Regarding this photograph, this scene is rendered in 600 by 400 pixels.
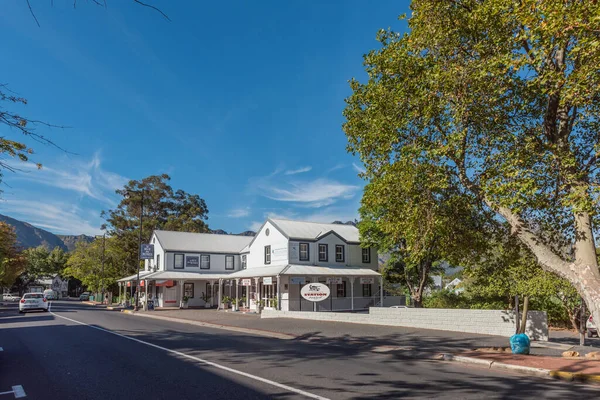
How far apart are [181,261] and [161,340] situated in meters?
31.5

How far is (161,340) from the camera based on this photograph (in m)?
16.9

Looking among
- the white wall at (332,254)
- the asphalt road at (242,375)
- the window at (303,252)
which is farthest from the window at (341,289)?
the asphalt road at (242,375)

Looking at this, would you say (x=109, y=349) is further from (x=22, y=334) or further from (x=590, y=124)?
(x=590, y=124)

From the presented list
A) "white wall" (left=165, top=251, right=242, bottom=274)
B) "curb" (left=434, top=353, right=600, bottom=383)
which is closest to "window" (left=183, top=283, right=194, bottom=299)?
"white wall" (left=165, top=251, right=242, bottom=274)

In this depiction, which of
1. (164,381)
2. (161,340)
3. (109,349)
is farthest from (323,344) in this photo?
(164,381)

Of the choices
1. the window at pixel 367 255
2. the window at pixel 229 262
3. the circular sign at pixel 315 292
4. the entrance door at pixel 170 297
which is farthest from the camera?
the window at pixel 229 262

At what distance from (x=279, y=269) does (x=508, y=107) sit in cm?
2454

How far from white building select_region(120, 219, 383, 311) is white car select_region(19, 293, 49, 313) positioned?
837 centimetres

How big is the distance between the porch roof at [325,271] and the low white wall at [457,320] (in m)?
8.83

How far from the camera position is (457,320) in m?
19.0

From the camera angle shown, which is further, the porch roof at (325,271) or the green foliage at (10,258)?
the green foliage at (10,258)

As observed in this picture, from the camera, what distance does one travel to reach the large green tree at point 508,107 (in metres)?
10.2

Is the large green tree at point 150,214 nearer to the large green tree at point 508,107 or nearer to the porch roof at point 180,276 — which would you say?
the porch roof at point 180,276

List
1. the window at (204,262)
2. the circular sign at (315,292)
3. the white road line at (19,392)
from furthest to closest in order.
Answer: the window at (204,262)
the circular sign at (315,292)
the white road line at (19,392)
